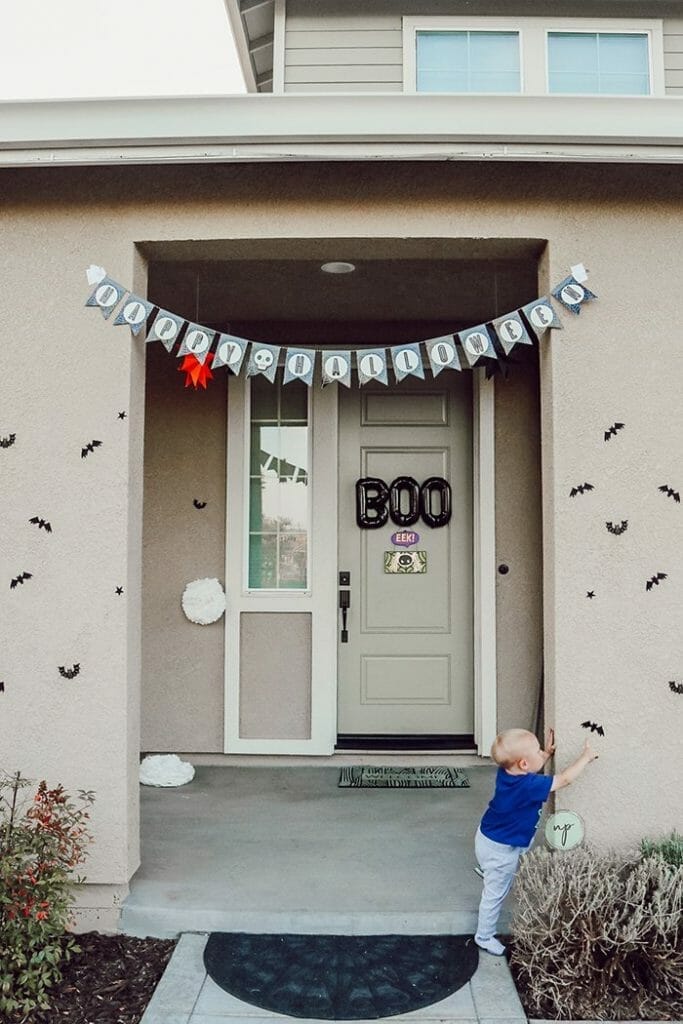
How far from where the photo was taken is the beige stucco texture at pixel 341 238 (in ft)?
10.8

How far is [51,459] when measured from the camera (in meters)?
3.43

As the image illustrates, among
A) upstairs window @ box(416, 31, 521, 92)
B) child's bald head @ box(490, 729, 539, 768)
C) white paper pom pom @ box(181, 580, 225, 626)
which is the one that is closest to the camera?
child's bald head @ box(490, 729, 539, 768)

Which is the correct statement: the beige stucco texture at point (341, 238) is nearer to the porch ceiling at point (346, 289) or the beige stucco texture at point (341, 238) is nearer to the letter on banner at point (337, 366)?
the porch ceiling at point (346, 289)

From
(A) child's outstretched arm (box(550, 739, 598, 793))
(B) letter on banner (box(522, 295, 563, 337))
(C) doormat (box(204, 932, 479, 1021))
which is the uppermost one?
(B) letter on banner (box(522, 295, 563, 337))

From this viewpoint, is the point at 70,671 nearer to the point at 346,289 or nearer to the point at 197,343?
the point at 197,343

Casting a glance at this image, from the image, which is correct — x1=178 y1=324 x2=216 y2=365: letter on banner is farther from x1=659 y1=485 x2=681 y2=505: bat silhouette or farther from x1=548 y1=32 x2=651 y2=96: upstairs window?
x1=548 y1=32 x2=651 y2=96: upstairs window

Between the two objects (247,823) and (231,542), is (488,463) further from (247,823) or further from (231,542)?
(247,823)

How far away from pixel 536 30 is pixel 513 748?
4.90 m

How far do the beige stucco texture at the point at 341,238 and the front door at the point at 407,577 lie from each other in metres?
1.89

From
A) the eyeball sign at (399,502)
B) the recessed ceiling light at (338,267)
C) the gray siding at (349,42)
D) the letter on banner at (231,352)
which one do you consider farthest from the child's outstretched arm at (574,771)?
the gray siding at (349,42)

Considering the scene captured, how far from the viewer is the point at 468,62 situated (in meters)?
5.46

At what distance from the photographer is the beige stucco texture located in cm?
330

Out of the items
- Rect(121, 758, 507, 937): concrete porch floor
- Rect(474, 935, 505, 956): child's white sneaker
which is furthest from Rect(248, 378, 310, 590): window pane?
Rect(474, 935, 505, 956): child's white sneaker

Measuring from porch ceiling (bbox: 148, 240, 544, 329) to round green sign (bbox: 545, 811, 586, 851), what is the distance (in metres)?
2.42
